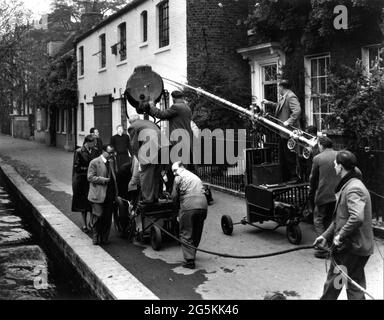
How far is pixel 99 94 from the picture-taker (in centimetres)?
2620

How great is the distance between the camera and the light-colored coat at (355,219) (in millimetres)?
4652

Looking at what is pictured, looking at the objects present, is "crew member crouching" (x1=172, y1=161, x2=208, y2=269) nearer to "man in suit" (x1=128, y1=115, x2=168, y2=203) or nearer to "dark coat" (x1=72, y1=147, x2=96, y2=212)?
"man in suit" (x1=128, y1=115, x2=168, y2=203)

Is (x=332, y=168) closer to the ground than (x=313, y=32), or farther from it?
closer to the ground

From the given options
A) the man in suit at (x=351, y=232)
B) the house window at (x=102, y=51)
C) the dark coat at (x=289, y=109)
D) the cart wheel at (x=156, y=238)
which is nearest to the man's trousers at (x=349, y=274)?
the man in suit at (x=351, y=232)

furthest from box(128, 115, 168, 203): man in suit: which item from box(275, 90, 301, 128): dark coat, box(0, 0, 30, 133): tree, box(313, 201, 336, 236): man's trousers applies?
box(0, 0, 30, 133): tree

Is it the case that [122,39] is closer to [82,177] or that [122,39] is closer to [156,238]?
[82,177]

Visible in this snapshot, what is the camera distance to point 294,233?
25.9 feet

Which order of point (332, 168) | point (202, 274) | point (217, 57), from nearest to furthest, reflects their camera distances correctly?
point (202, 274), point (332, 168), point (217, 57)

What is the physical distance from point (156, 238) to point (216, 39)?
1071cm

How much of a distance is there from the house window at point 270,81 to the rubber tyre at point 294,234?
794 cm

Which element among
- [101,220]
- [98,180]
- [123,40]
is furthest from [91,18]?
[101,220]
